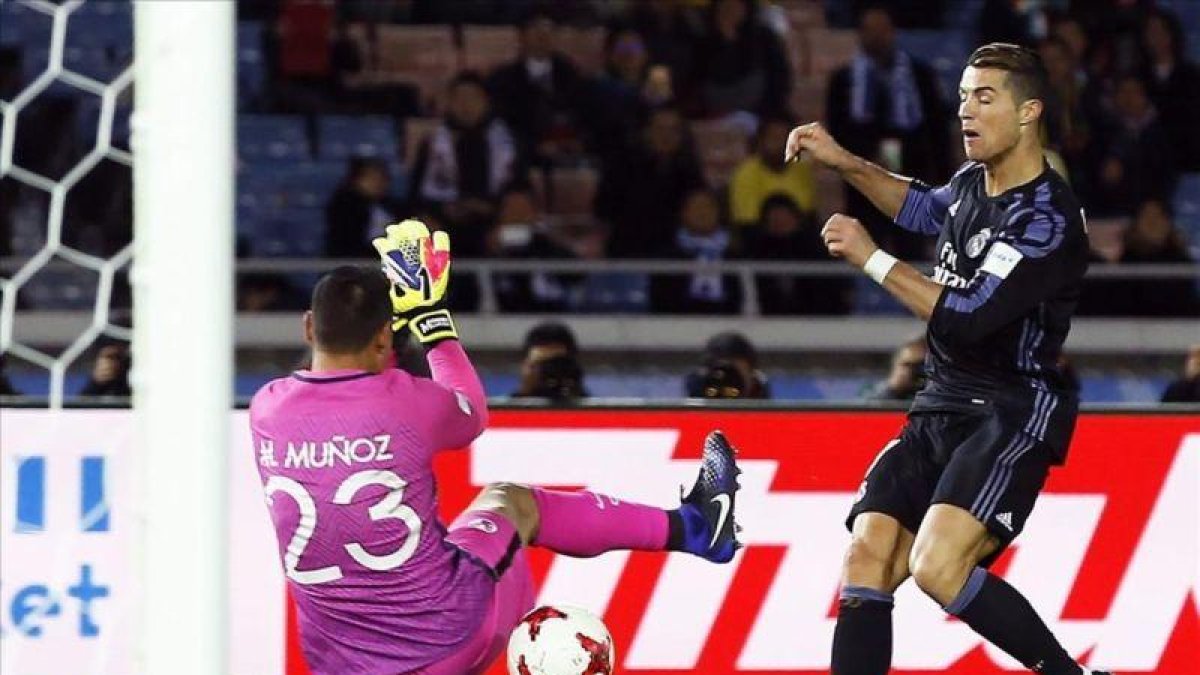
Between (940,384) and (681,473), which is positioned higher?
(940,384)

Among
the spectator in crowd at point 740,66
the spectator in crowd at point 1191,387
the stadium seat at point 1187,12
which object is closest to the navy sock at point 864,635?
the spectator in crowd at point 1191,387

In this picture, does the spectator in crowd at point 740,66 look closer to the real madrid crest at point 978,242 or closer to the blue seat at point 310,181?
the blue seat at point 310,181

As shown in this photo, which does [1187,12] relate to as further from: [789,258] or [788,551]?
[788,551]

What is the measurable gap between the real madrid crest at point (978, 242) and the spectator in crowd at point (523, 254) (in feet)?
18.0

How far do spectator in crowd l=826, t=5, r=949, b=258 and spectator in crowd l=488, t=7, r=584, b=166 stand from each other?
1.28 m

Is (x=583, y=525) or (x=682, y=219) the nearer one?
(x=583, y=525)

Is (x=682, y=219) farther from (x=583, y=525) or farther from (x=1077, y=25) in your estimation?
(x=583, y=525)

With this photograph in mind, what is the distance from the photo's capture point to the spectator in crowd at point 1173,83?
12.4m

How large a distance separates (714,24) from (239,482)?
226 inches

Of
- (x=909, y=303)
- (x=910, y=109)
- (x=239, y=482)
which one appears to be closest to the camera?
(x=909, y=303)

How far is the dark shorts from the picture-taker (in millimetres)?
5484

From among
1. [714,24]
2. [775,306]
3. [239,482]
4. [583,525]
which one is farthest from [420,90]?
[583,525]

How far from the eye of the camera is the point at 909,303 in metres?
5.34

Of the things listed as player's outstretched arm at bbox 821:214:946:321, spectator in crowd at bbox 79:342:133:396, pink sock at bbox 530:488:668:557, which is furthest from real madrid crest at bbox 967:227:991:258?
spectator in crowd at bbox 79:342:133:396
